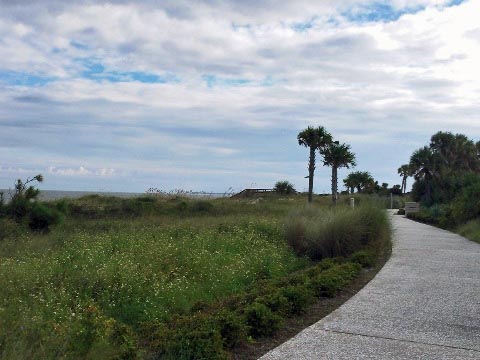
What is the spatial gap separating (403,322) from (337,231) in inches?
290

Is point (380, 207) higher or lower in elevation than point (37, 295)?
higher

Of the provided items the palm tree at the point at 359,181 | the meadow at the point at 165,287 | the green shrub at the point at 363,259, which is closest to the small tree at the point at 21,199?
the meadow at the point at 165,287

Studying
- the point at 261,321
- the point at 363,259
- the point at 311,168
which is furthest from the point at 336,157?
the point at 261,321

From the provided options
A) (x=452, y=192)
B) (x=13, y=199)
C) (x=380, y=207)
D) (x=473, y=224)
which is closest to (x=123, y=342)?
(x=380, y=207)

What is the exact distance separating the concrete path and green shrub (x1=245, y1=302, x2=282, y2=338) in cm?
35

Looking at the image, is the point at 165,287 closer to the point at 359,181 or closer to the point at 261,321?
the point at 261,321

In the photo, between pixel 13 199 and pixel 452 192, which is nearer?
pixel 13 199

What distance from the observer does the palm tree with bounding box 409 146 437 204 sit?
57000 millimetres

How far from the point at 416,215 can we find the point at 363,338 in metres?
35.4

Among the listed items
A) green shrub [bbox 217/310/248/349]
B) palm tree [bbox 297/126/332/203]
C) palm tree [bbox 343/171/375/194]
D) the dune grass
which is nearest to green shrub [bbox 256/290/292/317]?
green shrub [bbox 217/310/248/349]

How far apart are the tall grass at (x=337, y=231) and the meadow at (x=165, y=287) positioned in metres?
0.04

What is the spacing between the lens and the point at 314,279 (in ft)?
32.5

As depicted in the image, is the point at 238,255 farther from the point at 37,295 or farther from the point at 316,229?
the point at 37,295

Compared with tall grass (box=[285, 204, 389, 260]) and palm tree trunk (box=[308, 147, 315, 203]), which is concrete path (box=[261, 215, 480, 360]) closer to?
tall grass (box=[285, 204, 389, 260])
